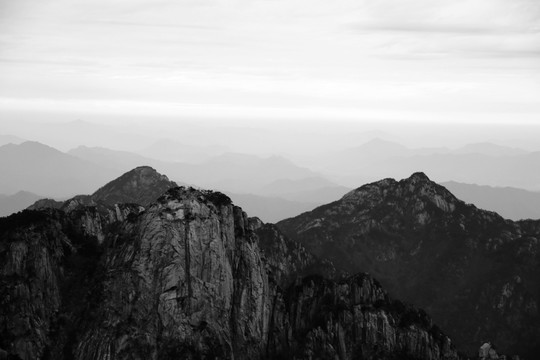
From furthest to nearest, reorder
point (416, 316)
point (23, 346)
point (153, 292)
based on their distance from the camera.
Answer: point (416, 316)
point (153, 292)
point (23, 346)

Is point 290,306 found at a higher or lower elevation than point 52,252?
lower

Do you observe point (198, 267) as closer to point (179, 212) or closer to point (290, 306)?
point (179, 212)

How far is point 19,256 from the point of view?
12525 centimetres

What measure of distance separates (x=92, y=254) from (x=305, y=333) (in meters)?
50.7

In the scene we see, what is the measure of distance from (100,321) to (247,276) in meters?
32.7

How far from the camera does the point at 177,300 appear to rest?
122 meters

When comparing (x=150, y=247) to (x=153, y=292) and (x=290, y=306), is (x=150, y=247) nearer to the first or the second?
(x=153, y=292)

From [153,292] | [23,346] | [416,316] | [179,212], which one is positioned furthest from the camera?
[416,316]

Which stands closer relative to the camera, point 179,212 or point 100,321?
point 100,321

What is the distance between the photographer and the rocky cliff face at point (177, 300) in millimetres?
118125

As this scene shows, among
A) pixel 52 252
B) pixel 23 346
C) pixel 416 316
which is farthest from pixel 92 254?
pixel 416 316

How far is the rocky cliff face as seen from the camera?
118125 mm

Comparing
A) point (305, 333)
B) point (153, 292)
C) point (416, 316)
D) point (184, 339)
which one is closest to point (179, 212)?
point (153, 292)

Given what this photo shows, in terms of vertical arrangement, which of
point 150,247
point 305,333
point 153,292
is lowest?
point 305,333
